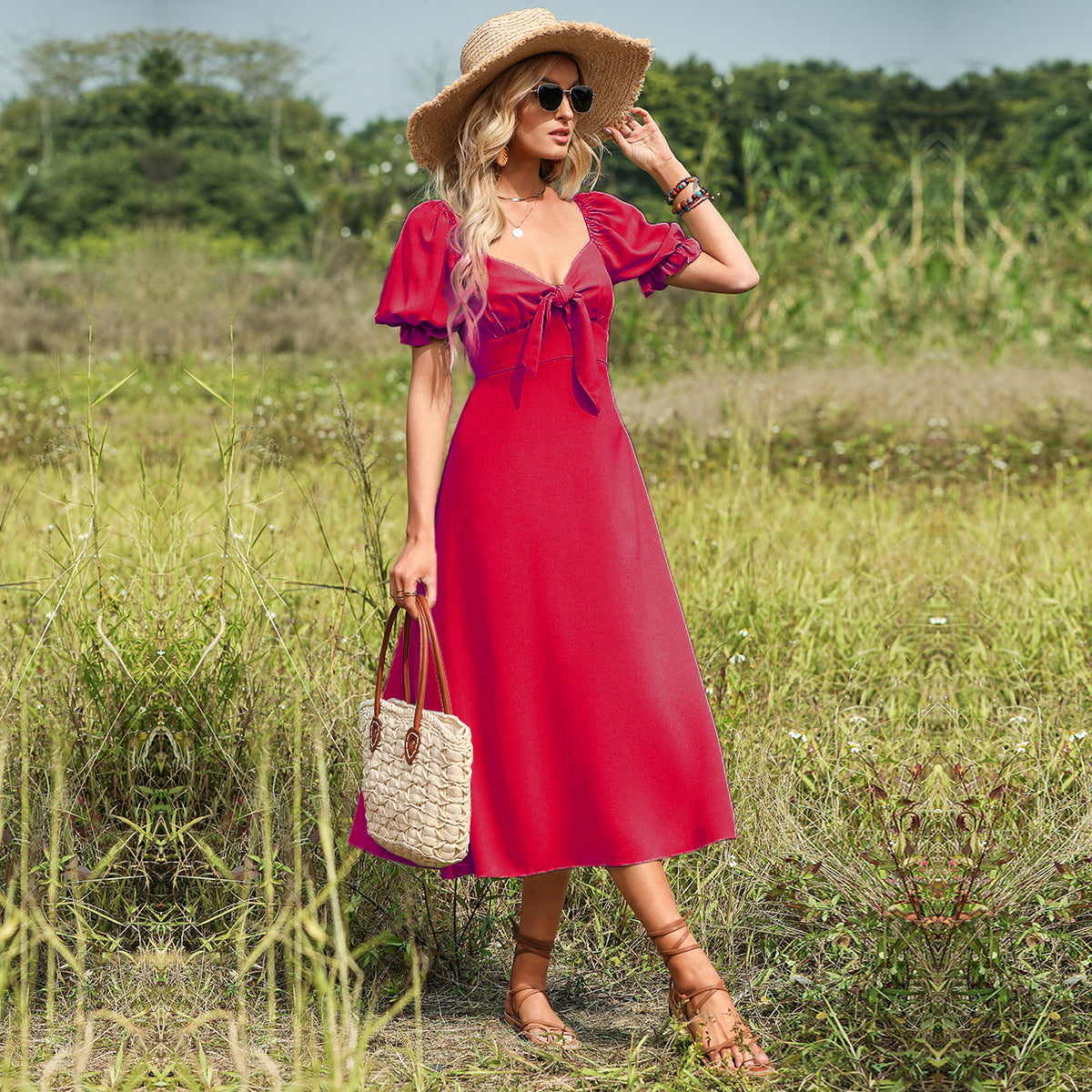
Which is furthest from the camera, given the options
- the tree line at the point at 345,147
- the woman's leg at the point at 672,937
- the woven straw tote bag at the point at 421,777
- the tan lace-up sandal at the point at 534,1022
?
the tree line at the point at 345,147

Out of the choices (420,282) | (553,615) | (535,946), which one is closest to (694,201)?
(420,282)

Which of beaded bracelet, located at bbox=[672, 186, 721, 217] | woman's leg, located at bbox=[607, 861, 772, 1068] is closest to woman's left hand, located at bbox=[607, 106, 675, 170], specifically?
beaded bracelet, located at bbox=[672, 186, 721, 217]

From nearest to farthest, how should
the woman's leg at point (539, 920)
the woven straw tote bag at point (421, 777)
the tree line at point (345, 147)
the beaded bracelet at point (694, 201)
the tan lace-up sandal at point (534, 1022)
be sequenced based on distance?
the woven straw tote bag at point (421, 777) → the tan lace-up sandal at point (534, 1022) → the woman's leg at point (539, 920) → the beaded bracelet at point (694, 201) → the tree line at point (345, 147)

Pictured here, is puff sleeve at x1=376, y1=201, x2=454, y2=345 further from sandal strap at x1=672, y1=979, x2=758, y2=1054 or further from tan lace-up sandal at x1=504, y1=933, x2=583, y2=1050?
sandal strap at x1=672, y1=979, x2=758, y2=1054

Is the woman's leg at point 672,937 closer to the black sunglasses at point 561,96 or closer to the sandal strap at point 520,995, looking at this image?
the sandal strap at point 520,995

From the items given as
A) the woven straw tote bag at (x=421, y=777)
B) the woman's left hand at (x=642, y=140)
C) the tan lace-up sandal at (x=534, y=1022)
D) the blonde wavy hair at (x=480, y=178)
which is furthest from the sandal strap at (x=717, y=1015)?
the woman's left hand at (x=642, y=140)

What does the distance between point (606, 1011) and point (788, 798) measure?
0.77 m

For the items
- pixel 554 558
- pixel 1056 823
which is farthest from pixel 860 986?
pixel 554 558

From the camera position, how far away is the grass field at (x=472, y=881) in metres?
2.28

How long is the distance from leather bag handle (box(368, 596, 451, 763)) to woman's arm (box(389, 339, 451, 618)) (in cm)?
6

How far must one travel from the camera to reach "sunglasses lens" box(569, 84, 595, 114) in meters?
2.40

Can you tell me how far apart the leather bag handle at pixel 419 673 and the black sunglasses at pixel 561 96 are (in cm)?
105

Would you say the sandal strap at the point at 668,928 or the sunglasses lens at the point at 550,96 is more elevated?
the sunglasses lens at the point at 550,96

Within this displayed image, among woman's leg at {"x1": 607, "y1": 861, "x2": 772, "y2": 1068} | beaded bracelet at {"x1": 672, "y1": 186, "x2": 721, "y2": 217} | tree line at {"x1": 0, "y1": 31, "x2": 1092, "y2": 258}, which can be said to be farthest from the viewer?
tree line at {"x1": 0, "y1": 31, "x2": 1092, "y2": 258}
